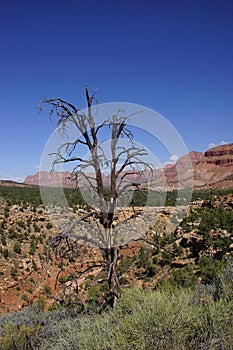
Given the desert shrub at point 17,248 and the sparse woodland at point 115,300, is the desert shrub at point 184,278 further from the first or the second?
the desert shrub at point 17,248

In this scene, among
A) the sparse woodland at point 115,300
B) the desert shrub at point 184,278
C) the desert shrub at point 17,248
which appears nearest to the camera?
the sparse woodland at point 115,300

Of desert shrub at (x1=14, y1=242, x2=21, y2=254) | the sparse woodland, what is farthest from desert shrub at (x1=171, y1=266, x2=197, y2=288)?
desert shrub at (x1=14, y1=242, x2=21, y2=254)

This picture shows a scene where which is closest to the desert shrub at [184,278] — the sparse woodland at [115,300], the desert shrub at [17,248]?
the sparse woodland at [115,300]

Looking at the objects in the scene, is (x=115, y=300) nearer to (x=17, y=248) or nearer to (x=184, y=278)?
(x=184, y=278)

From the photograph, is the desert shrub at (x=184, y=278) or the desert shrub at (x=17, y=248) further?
the desert shrub at (x=17, y=248)

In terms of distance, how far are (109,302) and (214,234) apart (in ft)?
39.4

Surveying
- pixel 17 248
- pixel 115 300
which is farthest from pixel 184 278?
pixel 17 248

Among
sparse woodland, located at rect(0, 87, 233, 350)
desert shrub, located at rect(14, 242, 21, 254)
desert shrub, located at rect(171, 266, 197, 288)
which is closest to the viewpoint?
sparse woodland, located at rect(0, 87, 233, 350)

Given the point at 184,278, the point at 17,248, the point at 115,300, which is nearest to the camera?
the point at 115,300

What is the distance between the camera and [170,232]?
69.5 ft

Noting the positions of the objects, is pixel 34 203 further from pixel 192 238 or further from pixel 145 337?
pixel 145 337

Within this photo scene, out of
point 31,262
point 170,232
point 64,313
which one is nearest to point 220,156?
point 170,232

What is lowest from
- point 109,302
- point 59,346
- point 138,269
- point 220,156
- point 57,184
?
point 138,269

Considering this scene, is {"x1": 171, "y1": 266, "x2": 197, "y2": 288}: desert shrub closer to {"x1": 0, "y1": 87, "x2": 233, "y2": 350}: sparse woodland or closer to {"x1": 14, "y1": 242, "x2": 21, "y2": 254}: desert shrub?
{"x1": 0, "y1": 87, "x2": 233, "y2": 350}: sparse woodland
